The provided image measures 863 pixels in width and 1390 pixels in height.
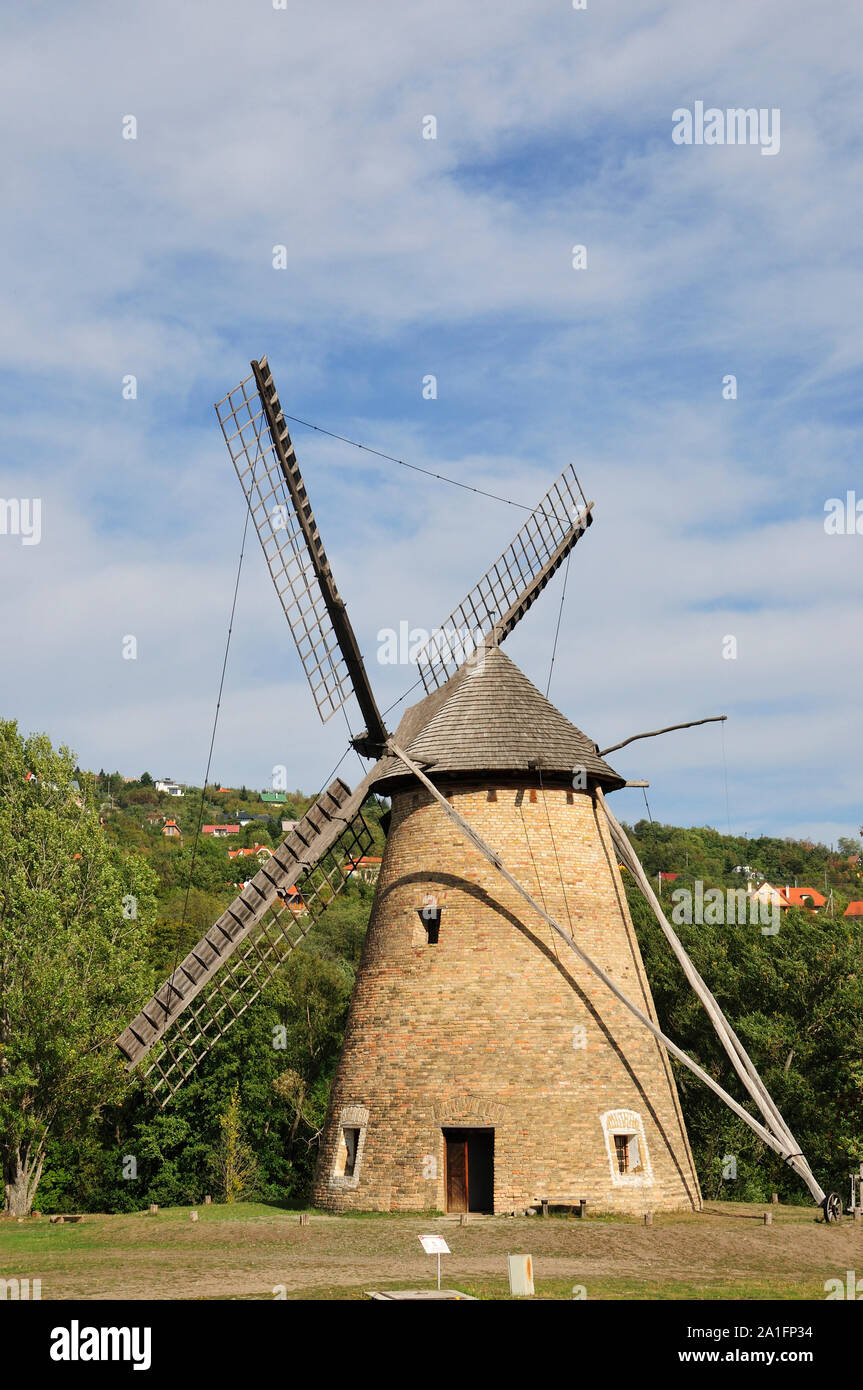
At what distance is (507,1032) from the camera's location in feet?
73.6

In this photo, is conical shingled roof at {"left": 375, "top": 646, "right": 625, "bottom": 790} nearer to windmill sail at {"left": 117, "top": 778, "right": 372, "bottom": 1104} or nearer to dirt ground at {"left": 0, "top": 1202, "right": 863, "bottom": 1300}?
windmill sail at {"left": 117, "top": 778, "right": 372, "bottom": 1104}

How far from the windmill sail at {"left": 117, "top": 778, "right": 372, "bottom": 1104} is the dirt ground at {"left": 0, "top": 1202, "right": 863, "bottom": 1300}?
343 centimetres

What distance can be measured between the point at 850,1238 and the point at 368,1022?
8.81 meters

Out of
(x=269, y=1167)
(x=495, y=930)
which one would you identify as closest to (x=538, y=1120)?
(x=495, y=930)

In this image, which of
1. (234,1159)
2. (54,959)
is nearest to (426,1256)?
(54,959)

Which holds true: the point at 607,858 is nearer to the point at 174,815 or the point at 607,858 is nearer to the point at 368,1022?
the point at 368,1022

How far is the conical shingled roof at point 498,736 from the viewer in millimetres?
24266

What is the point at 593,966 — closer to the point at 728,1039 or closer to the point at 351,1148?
the point at 728,1039

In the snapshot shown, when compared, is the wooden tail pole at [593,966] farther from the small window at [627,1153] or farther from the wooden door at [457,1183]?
the wooden door at [457,1183]

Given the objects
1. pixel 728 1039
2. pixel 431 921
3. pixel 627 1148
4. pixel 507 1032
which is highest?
pixel 431 921

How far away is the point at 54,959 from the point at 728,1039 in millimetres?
17356

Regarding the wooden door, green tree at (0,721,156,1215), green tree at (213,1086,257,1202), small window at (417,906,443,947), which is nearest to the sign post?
the wooden door

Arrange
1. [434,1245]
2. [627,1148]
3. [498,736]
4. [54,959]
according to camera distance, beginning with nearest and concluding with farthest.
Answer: [434,1245] → [627,1148] → [498,736] → [54,959]

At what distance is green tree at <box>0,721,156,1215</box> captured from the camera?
32.4 meters
